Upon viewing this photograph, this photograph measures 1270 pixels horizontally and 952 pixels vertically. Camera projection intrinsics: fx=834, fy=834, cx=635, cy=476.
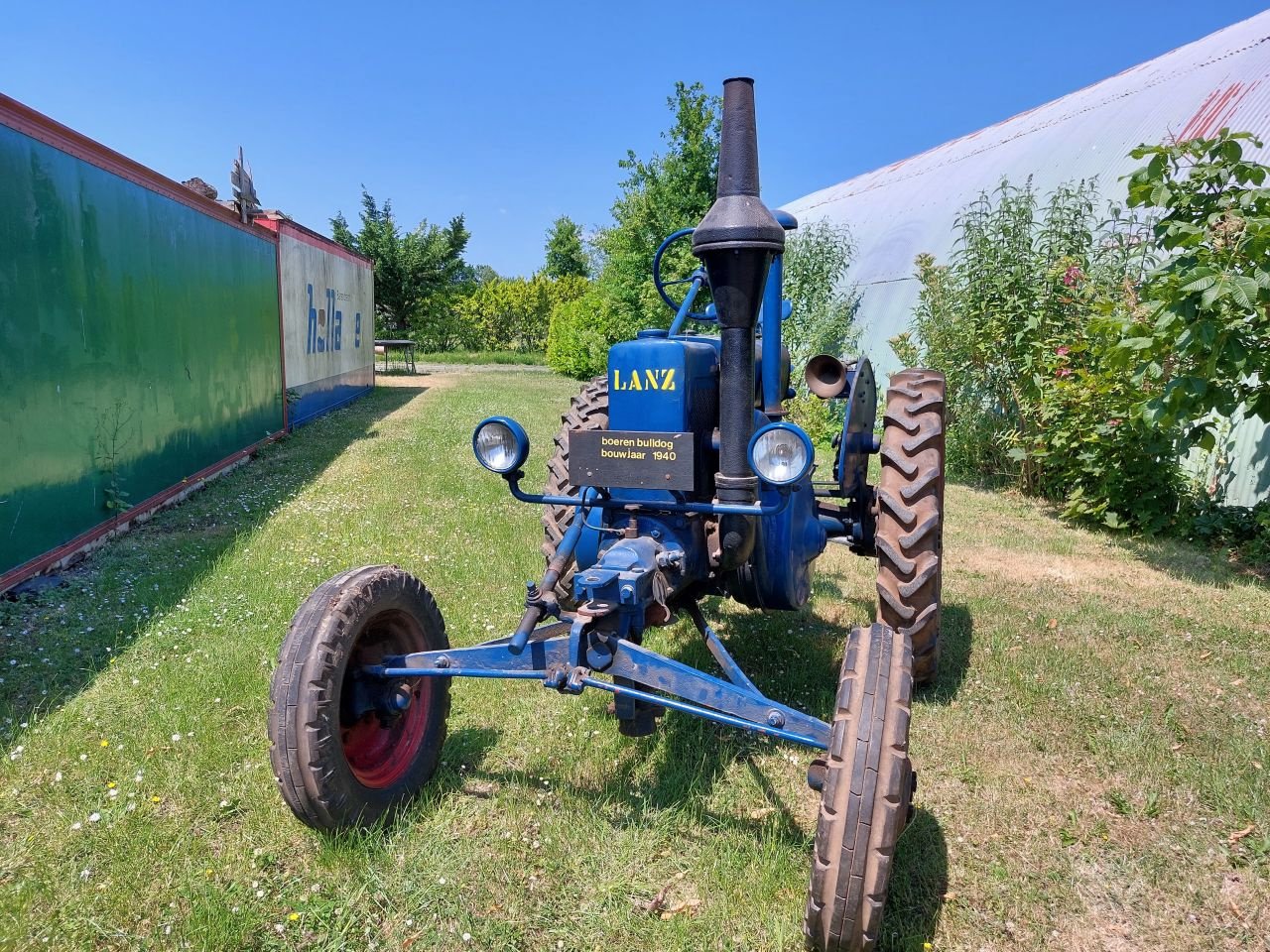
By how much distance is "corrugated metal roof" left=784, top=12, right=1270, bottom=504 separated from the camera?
7688mm

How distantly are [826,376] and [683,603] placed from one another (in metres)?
1.37

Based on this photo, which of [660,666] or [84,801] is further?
[84,801]

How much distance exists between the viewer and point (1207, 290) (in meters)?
4.60

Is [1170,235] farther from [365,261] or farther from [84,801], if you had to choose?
[365,261]

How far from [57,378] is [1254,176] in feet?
25.4

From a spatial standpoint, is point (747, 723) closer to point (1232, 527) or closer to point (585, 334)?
point (1232, 527)

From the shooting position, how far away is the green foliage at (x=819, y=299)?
1198cm

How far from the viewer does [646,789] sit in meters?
3.06

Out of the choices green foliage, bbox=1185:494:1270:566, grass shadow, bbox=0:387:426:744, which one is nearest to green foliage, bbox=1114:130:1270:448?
green foliage, bbox=1185:494:1270:566

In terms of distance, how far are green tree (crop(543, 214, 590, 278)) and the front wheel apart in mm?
49250

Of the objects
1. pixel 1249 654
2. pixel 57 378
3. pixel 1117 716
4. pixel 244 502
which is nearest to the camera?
pixel 1117 716

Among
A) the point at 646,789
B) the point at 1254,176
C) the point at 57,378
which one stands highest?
the point at 1254,176

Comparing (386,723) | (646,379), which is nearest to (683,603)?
(646,379)

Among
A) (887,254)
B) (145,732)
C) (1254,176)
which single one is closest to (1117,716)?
(1254,176)
